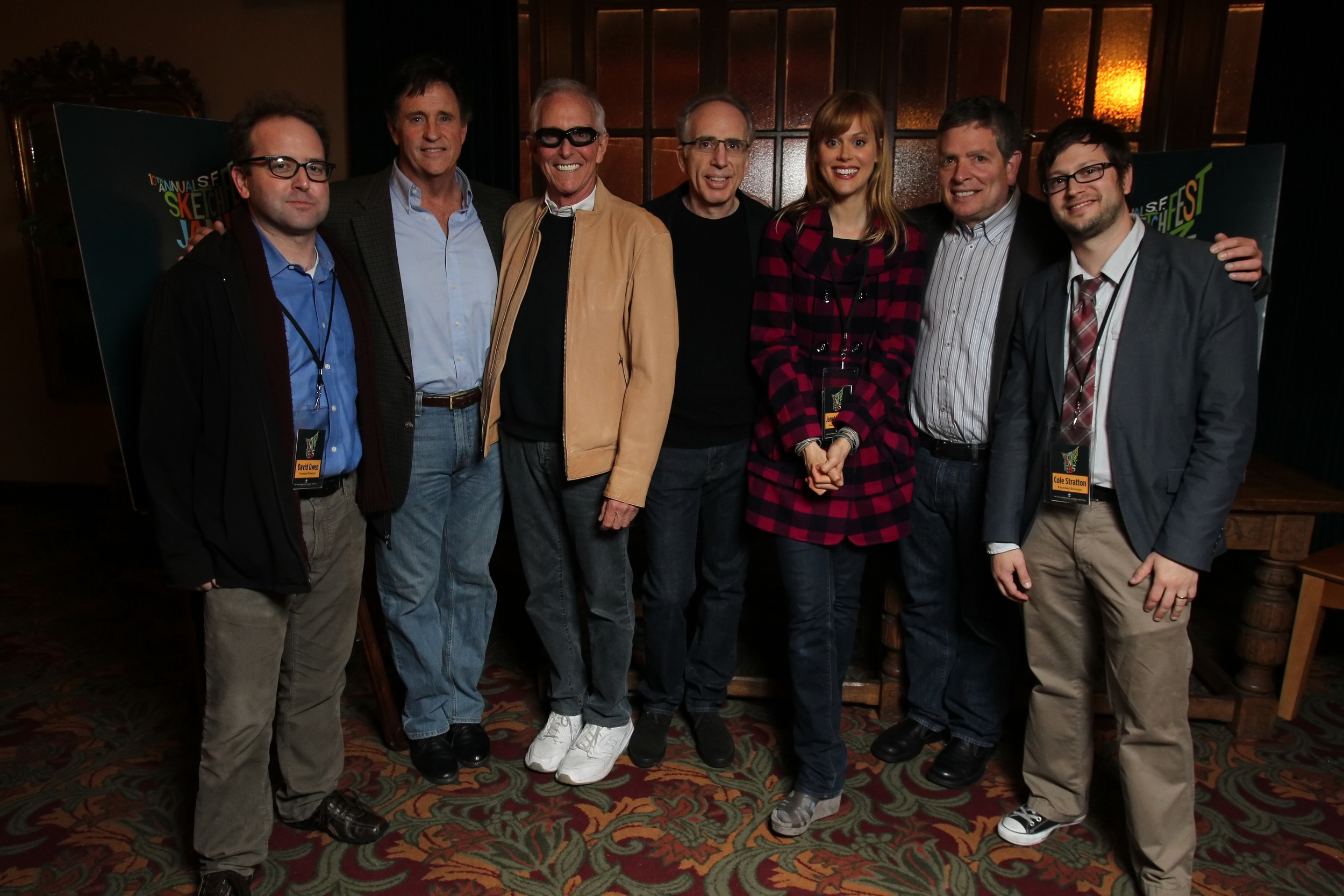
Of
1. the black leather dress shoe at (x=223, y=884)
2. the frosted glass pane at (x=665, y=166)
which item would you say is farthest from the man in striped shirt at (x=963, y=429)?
the frosted glass pane at (x=665, y=166)

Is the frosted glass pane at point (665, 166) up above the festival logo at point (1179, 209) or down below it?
above

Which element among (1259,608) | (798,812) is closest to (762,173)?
(1259,608)

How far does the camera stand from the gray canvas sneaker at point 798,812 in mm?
2457

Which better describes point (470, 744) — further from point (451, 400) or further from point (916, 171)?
point (916, 171)

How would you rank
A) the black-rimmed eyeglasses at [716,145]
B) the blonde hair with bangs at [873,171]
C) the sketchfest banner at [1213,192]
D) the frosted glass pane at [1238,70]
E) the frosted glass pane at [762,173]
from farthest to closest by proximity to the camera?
1. the frosted glass pane at [762,173]
2. the frosted glass pane at [1238,70]
3. the sketchfest banner at [1213,192]
4. the black-rimmed eyeglasses at [716,145]
5. the blonde hair with bangs at [873,171]

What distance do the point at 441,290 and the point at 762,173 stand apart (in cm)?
275

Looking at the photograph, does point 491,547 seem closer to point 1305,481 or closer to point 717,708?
point 717,708

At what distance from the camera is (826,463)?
2307mm

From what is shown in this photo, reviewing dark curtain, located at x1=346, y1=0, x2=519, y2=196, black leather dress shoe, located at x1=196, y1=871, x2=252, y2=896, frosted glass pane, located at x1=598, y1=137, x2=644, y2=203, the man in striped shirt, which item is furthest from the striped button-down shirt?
dark curtain, located at x1=346, y1=0, x2=519, y2=196

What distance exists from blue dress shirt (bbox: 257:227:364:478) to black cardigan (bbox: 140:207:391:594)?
0.06 meters

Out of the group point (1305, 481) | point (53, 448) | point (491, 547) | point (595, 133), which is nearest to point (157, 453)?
point (491, 547)

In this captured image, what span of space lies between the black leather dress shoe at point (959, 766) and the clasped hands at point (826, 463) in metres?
1.01

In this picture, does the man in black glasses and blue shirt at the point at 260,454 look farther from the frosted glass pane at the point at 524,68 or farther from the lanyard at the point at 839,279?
the frosted glass pane at the point at 524,68

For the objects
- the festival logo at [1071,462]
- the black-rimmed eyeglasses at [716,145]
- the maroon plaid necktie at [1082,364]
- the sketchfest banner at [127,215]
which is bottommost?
the festival logo at [1071,462]
